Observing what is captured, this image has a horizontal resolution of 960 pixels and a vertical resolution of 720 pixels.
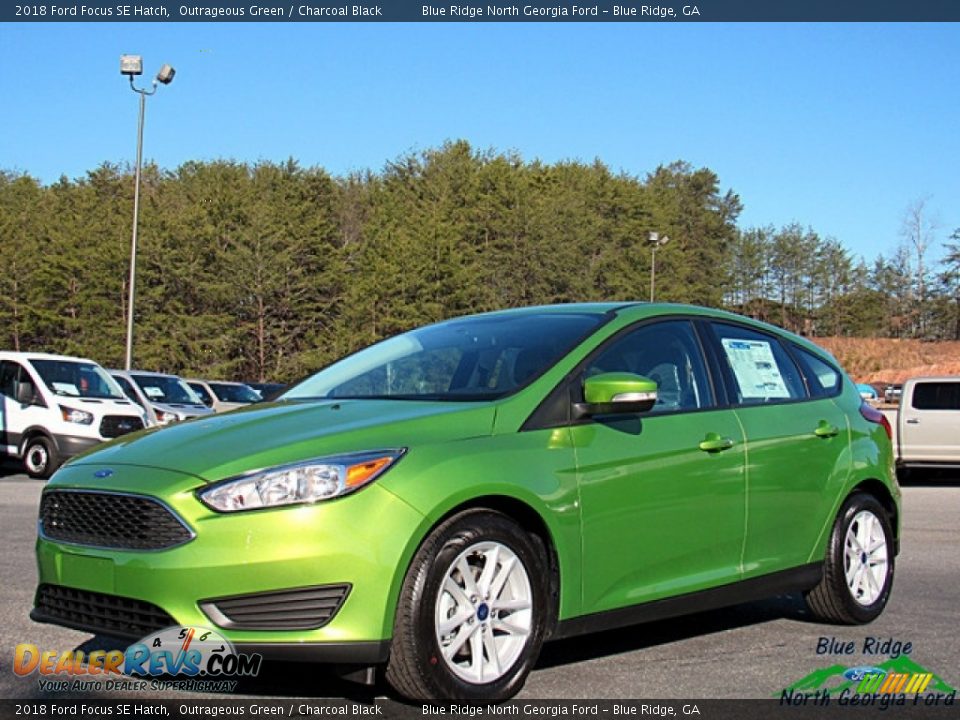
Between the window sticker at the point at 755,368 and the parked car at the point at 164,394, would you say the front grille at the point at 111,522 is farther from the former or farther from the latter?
the parked car at the point at 164,394

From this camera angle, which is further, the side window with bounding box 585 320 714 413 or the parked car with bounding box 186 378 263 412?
the parked car with bounding box 186 378 263 412

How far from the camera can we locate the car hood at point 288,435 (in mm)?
4367

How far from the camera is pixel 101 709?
176 inches

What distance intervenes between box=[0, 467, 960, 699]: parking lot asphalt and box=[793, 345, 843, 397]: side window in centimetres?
128

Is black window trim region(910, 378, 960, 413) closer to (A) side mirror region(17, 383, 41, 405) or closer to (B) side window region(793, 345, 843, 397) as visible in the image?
(B) side window region(793, 345, 843, 397)

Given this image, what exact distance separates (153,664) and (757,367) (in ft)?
11.1

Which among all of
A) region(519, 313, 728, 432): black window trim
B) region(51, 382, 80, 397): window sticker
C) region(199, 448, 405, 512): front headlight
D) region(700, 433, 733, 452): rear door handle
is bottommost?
region(51, 382, 80, 397): window sticker

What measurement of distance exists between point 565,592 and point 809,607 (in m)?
2.18

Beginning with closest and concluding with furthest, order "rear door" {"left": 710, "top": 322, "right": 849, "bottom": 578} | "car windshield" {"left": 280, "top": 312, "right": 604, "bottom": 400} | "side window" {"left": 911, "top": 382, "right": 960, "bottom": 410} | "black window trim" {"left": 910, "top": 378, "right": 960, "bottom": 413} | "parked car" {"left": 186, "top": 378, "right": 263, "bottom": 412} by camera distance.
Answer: "car windshield" {"left": 280, "top": 312, "right": 604, "bottom": 400} → "rear door" {"left": 710, "top": 322, "right": 849, "bottom": 578} → "black window trim" {"left": 910, "top": 378, "right": 960, "bottom": 413} → "side window" {"left": 911, "top": 382, "right": 960, "bottom": 410} → "parked car" {"left": 186, "top": 378, "right": 263, "bottom": 412}

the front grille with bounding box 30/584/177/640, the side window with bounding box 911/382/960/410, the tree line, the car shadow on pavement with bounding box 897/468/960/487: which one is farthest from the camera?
the tree line

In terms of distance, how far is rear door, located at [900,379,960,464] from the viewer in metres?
19.0

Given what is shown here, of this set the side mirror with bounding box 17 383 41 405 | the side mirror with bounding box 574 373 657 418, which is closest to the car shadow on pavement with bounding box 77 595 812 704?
the side mirror with bounding box 574 373 657 418

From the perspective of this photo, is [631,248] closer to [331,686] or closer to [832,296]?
[832,296]

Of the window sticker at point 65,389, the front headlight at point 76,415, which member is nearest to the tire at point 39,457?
the front headlight at point 76,415
